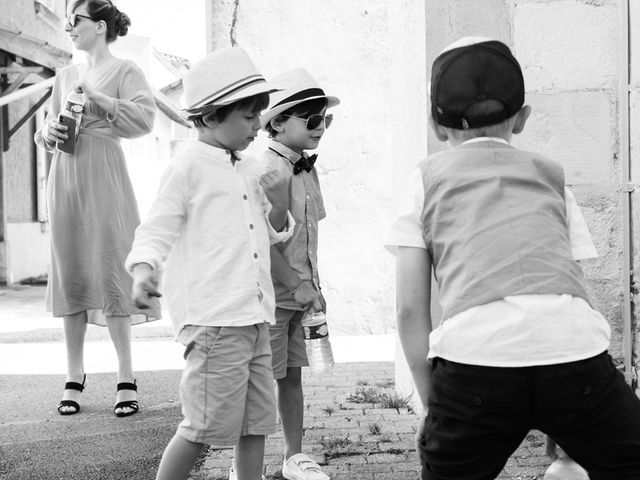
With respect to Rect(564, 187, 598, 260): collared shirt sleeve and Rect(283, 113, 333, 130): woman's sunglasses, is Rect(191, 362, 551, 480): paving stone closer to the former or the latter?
Rect(283, 113, 333, 130): woman's sunglasses

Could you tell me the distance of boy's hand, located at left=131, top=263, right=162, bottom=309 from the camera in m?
2.56

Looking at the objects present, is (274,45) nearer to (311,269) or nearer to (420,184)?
(311,269)

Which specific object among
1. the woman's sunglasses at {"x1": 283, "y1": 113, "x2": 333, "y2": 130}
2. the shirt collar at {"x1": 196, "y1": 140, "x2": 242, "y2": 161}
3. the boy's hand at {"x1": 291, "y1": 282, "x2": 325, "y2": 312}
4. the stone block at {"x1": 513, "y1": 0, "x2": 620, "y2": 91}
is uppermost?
the stone block at {"x1": 513, "y1": 0, "x2": 620, "y2": 91}

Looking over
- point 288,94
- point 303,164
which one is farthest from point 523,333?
point 288,94

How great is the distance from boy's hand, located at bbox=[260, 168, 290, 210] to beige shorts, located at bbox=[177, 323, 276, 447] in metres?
0.60

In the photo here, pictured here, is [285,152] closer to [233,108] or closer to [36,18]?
[233,108]

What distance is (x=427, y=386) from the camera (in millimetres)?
2082

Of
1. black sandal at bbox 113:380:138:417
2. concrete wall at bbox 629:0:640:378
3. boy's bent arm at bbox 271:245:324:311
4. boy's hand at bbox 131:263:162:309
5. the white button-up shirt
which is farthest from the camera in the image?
black sandal at bbox 113:380:138:417

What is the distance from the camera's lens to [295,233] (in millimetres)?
3551

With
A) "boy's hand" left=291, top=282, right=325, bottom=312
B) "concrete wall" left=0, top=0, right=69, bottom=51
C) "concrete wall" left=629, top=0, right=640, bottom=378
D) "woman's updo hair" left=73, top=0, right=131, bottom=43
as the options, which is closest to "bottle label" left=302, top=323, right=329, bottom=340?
"boy's hand" left=291, top=282, right=325, bottom=312

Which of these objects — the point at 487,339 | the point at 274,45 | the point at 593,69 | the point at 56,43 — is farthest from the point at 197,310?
the point at 56,43

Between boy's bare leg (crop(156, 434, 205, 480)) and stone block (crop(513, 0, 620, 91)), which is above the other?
stone block (crop(513, 0, 620, 91))

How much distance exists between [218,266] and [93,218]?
7.02 ft

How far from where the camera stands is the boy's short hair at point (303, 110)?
3.66m
